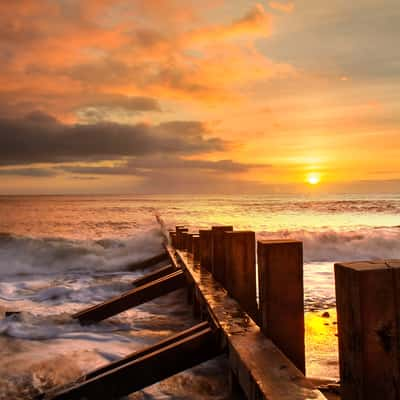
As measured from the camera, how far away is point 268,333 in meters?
2.85

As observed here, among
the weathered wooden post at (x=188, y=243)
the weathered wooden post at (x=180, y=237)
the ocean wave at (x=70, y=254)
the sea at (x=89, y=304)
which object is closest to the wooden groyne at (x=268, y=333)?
the sea at (x=89, y=304)

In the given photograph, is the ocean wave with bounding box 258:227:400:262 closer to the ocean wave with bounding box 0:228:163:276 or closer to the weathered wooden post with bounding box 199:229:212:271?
the ocean wave with bounding box 0:228:163:276

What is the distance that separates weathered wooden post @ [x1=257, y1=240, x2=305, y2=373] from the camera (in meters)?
2.77

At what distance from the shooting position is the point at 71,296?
8.23m

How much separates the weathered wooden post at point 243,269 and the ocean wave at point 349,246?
10.7 m

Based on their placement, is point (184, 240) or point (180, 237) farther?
point (180, 237)

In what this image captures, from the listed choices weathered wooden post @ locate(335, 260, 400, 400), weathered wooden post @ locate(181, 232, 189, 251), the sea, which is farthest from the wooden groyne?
weathered wooden post @ locate(181, 232, 189, 251)

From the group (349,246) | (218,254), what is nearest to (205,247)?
(218,254)

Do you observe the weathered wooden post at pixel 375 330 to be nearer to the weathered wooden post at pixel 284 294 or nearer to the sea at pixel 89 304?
the weathered wooden post at pixel 284 294

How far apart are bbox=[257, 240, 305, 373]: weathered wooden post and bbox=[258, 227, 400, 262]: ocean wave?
11957 millimetres

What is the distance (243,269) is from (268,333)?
4.29ft

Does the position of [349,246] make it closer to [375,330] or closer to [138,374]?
[138,374]

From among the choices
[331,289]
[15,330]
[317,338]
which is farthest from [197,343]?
[331,289]

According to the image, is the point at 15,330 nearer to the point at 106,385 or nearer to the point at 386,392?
the point at 106,385
